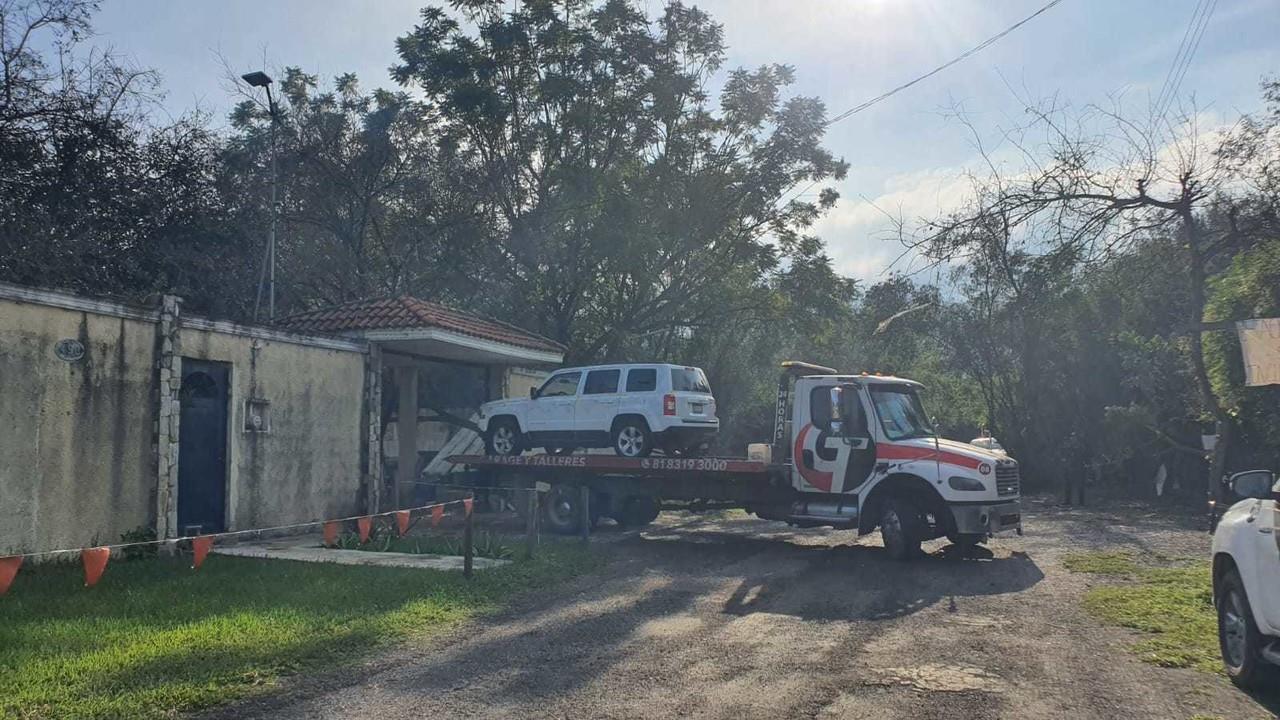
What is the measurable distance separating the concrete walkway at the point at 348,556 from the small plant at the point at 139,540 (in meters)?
0.90

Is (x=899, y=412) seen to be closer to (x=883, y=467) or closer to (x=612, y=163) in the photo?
(x=883, y=467)

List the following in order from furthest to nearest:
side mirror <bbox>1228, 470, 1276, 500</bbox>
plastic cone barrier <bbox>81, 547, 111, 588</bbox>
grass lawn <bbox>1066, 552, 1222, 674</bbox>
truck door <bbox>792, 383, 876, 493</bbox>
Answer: truck door <bbox>792, 383, 876, 493</bbox>, plastic cone barrier <bbox>81, 547, 111, 588</bbox>, grass lawn <bbox>1066, 552, 1222, 674</bbox>, side mirror <bbox>1228, 470, 1276, 500</bbox>

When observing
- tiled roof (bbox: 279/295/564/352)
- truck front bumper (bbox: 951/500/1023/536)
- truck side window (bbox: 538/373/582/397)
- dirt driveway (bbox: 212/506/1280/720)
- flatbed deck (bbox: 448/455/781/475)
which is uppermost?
tiled roof (bbox: 279/295/564/352)

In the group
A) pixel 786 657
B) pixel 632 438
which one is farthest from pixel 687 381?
pixel 786 657

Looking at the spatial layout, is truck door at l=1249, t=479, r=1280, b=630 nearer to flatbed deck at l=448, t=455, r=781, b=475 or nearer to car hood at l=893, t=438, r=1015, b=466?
car hood at l=893, t=438, r=1015, b=466

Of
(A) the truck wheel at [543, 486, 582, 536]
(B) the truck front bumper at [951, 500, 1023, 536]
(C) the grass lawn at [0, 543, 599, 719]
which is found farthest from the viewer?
(A) the truck wheel at [543, 486, 582, 536]

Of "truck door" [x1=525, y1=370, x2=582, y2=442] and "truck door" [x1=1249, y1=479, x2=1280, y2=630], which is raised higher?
"truck door" [x1=525, y1=370, x2=582, y2=442]

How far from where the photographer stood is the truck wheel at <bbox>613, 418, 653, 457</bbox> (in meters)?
15.9

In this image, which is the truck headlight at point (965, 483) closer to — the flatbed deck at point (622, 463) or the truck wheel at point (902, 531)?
the truck wheel at point (902, 531)

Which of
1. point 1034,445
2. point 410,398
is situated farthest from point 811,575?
point 1034,445

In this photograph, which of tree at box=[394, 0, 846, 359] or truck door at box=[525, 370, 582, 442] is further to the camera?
tree at box=[394, 0, 846, 359]

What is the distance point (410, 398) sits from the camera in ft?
67.4

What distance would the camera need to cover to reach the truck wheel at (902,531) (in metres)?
12.7

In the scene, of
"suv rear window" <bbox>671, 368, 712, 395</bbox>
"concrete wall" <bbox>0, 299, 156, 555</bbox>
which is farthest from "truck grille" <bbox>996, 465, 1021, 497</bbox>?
"concrete wall" <bbox>0, 299, 156, 555</bbox>
